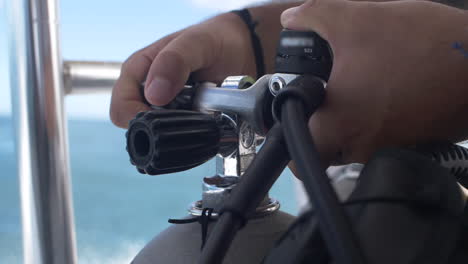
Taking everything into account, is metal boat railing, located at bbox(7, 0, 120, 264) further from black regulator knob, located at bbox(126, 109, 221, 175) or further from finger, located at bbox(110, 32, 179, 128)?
black regulator knob, located at bbox(126, 109, 221, 175)

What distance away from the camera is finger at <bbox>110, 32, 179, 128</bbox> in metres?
0.39

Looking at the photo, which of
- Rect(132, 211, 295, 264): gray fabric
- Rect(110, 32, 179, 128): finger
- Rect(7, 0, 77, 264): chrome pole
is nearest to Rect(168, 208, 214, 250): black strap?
Rect(132, 211, 295, 264): gray fabric

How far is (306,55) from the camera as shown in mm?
234

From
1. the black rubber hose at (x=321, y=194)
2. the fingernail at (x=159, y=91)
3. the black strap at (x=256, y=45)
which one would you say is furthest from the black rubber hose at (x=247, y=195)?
the black strap at (x=256, y=45)

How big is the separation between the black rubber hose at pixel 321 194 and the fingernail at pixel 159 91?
0.54 feet

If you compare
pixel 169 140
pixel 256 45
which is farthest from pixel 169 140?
pixel 256 45

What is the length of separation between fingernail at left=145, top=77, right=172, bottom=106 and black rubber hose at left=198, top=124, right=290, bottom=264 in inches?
6.0

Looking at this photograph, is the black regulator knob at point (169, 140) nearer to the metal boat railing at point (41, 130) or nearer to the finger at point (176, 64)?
the finger at point (176, 64)

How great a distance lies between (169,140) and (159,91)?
9 cm

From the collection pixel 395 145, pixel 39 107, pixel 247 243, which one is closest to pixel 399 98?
pixel 395 145

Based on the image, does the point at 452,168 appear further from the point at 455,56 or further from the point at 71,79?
the point at 71,79

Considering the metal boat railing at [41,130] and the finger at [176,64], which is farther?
the metal boat railing at [41,130]

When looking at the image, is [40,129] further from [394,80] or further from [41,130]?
[394,80]

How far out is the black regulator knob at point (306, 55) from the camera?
23cm
